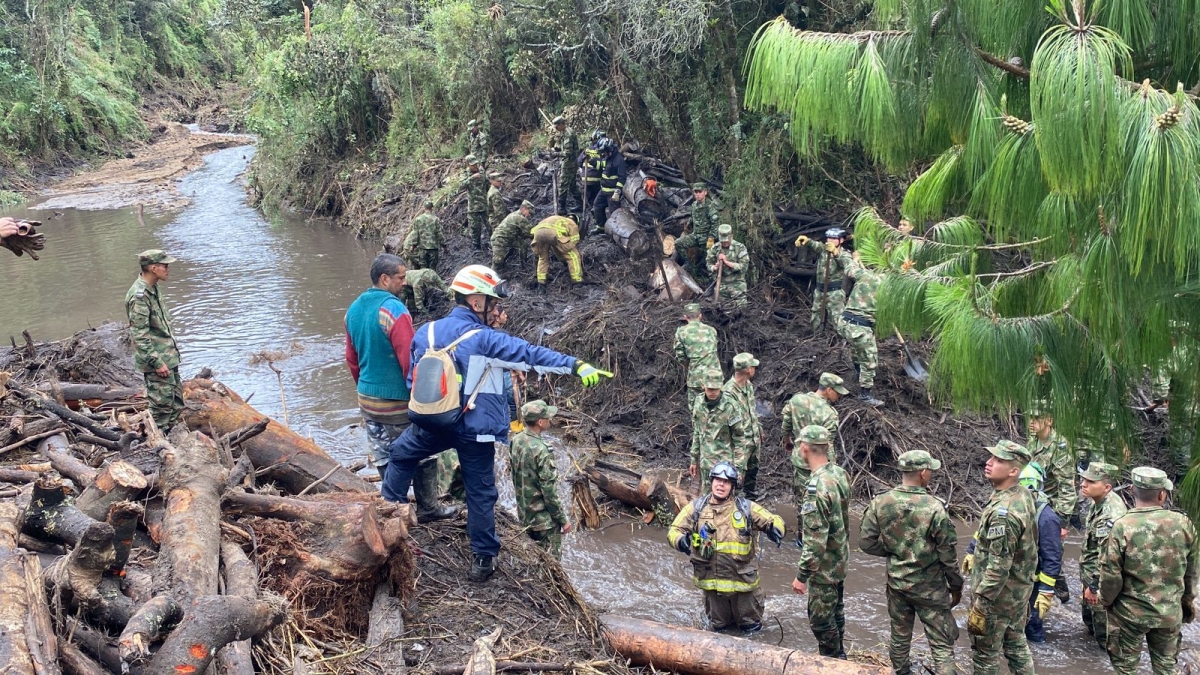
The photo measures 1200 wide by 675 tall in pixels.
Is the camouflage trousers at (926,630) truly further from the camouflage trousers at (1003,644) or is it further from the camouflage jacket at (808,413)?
the camouflage jacket at (808,413)

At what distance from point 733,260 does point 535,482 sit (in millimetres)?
5584

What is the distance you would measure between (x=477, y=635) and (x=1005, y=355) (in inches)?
126

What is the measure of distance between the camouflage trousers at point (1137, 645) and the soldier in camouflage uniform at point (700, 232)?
726 cm

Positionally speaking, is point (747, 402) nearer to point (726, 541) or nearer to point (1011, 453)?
point (726, 541)

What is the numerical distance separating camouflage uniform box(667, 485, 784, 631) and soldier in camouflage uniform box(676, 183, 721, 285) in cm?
621

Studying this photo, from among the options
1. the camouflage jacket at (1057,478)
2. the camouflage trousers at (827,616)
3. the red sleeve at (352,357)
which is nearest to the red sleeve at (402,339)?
the red sleeve at (352,357)

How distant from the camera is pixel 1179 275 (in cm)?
312

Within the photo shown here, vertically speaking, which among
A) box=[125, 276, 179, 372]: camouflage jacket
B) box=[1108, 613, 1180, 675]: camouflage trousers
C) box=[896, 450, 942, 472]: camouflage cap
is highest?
box=[125, 276, 179, 372]: camouflage jacket

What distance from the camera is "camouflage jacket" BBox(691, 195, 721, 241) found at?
40.5 feet

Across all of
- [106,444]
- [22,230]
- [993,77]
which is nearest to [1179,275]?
[993,77]

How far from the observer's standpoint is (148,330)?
25.0 feet

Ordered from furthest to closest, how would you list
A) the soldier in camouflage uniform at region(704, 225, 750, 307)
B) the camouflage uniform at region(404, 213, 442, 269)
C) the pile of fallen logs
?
the camouflage uniform at region(404, 213, 442, 269) → the soldier in camouflage uniform at region(704, 225, 750, 307) → the pile of fallen logs

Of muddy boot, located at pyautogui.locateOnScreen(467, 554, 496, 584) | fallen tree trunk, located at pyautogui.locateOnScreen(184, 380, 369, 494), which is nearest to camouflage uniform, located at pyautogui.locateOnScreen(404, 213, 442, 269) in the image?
fallen tree trunk, located at pyautogui.locateOnScreen(184, 380, 369, 494)

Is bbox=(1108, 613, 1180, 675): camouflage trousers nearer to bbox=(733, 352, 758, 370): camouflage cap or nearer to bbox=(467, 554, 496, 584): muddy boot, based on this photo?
bbox=(733, 352, 758, 370): camouflage cap
